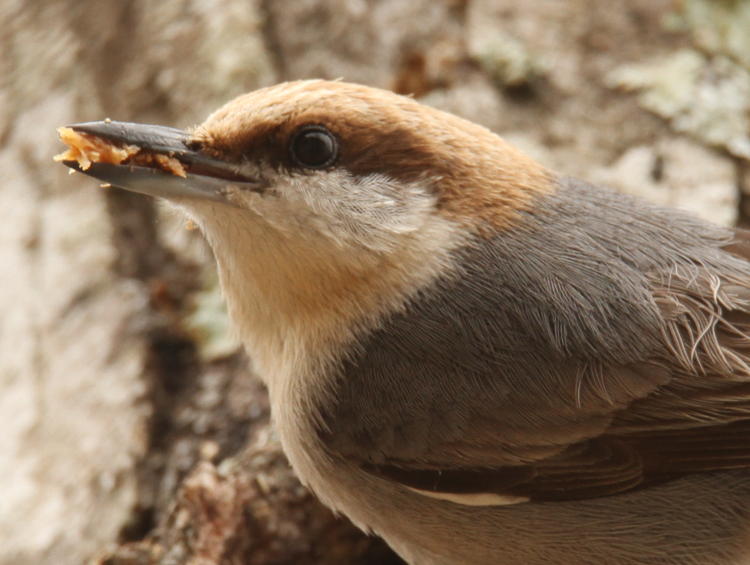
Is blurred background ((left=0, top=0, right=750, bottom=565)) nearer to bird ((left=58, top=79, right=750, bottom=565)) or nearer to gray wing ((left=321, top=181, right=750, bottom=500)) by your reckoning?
bird ((left=58, top=79, right=750, bottom=565))

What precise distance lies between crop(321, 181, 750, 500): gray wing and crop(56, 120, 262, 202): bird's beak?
68cm

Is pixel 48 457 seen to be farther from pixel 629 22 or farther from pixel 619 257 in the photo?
pixel 629 22

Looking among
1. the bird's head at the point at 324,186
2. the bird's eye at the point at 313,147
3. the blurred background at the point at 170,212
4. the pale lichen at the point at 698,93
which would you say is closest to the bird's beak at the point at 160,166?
the bird's head at the point at 324,186

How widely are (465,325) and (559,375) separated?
1.08 feet

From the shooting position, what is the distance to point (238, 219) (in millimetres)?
3047

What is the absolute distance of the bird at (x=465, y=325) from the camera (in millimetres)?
2816

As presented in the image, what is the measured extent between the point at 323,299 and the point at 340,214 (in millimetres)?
293

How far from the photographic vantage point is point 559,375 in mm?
2818

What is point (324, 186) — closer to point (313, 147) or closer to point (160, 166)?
point (313, 147)

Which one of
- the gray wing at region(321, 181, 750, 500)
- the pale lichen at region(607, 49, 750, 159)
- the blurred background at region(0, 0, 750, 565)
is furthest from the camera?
the pale lichen at region(607, 49, 750, 159)

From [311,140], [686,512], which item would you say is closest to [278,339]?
[311,140]

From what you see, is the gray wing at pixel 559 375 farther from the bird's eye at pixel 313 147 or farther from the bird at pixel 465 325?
the bird's eye at pixel 313 147

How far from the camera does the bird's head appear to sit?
3027 millimetres

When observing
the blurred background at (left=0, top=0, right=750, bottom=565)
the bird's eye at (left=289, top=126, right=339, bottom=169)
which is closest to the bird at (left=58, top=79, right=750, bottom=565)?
the bird's eye at (left=289, top=126, right=339, bottom=169)
